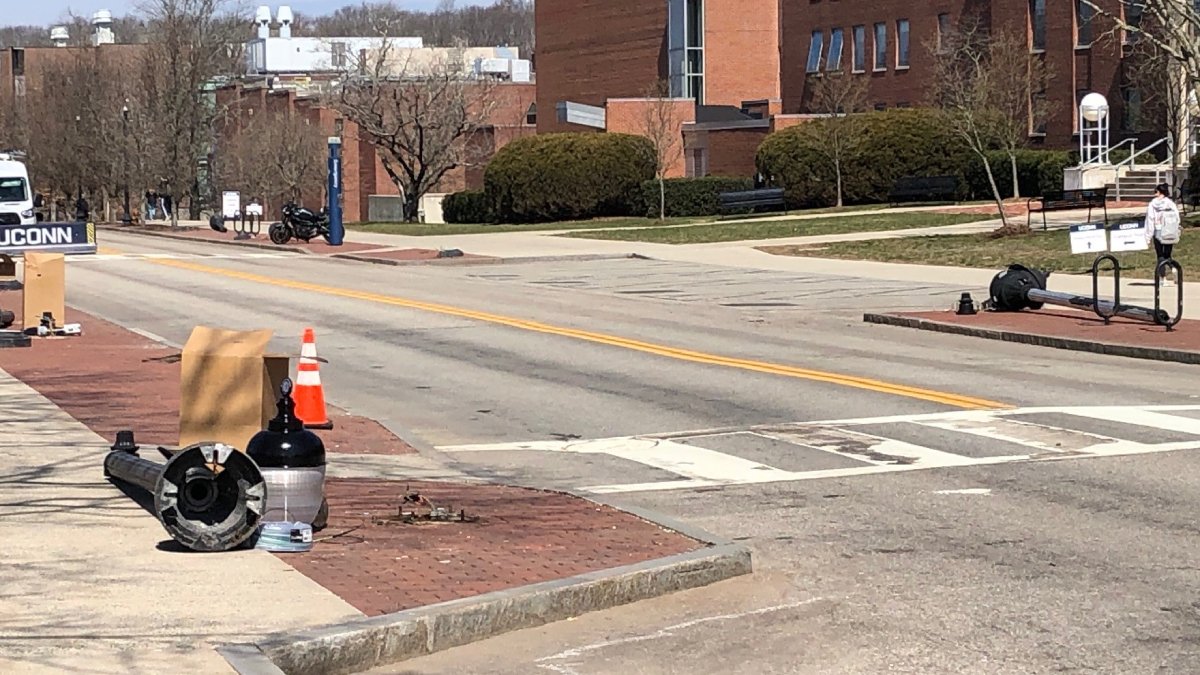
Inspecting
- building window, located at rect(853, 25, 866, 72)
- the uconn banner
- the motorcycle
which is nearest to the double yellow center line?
the uconn banner

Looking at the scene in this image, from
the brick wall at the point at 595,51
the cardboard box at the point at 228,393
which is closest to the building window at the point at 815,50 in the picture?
the brick wall at the point at 595,51

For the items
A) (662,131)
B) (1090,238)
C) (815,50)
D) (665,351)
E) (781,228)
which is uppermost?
(815,50)

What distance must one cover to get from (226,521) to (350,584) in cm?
94

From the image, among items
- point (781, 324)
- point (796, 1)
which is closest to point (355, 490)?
point (781, 324)

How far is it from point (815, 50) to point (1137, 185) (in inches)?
1001

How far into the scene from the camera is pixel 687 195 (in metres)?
60.0

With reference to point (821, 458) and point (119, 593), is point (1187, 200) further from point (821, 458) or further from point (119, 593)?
point (119, 593)

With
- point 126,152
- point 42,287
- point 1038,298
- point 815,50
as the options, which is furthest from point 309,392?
point 126,152

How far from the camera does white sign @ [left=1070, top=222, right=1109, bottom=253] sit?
70.2 ft

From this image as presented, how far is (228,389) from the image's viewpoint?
36.6 feet

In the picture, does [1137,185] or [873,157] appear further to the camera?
[873,157]

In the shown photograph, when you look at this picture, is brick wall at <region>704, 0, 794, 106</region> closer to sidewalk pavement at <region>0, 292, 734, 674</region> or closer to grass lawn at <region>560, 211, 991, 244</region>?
grass lawn at <region>560, 211, 991, 244</region>

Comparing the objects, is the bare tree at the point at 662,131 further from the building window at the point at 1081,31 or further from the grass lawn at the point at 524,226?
the building window at the point at 1081,31

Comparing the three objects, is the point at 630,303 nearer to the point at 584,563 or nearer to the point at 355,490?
the point at 355,490
